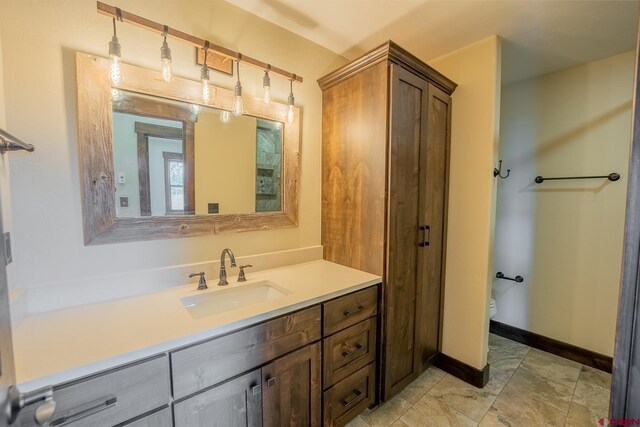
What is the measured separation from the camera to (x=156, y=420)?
0.89m

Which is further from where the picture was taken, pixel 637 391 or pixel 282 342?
pixel 282 342

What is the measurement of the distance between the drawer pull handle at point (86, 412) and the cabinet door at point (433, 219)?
164 centimetres

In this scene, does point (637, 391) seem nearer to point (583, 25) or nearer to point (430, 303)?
point (430, 303)

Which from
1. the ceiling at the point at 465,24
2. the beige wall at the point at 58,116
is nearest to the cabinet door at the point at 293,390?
the beige wall at the point at 58,116

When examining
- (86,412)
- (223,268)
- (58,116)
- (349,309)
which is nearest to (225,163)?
(223,268)

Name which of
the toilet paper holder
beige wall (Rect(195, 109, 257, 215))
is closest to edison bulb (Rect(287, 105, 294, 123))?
beige wall (Rect(195, 109, 257, 215))

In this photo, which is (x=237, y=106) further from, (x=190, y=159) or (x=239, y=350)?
(x=239, y=350)

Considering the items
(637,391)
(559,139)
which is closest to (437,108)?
(559,139)

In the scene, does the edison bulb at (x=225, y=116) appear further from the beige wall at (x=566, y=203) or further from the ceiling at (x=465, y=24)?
the beige wall at (x=566, y=203)

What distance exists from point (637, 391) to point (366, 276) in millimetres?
1099

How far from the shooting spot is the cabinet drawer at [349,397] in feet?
4.52

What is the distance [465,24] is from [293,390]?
7.46ft

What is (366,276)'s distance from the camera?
5.26 feet

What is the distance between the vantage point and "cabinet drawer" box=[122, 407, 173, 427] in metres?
0.86
